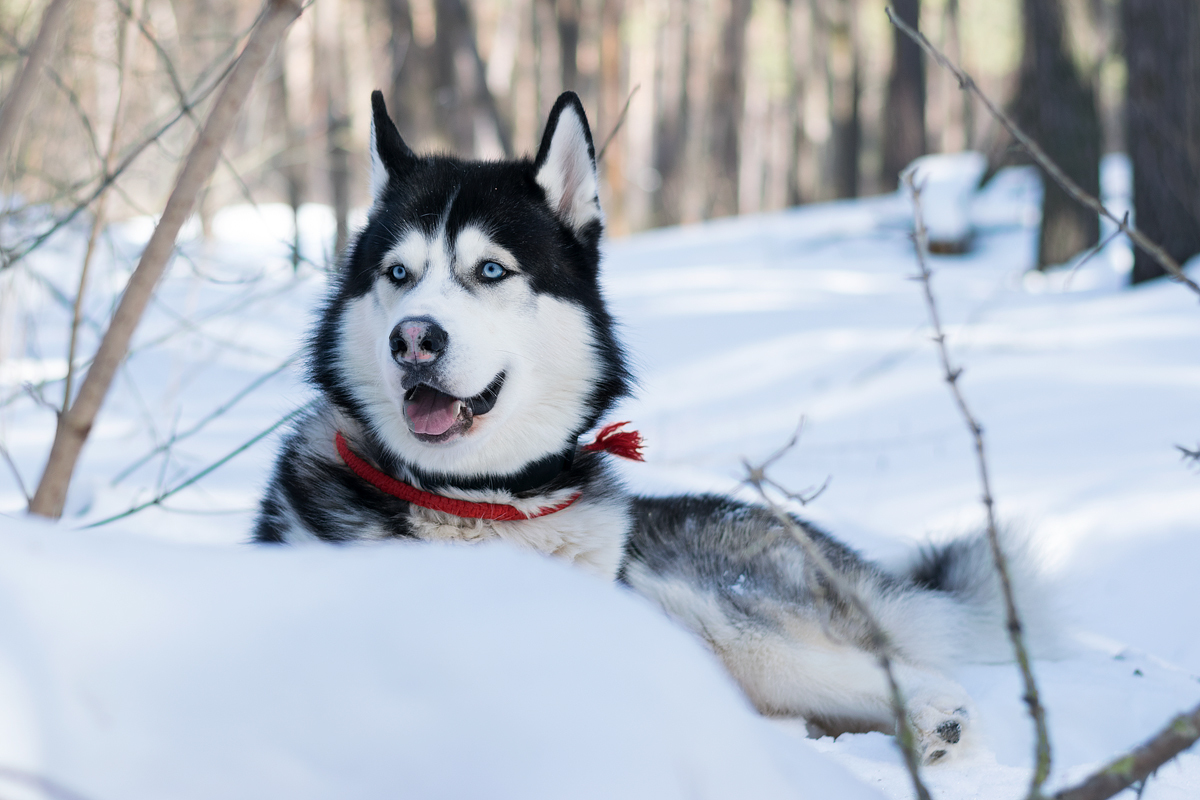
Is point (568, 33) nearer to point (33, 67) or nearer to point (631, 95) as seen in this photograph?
point (631, 95)

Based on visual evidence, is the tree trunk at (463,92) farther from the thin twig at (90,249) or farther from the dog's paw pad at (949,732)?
the dog's paw pad at (949,732)

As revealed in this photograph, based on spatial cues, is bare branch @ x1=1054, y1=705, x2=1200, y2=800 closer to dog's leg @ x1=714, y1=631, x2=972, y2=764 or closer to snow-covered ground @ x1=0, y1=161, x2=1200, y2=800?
snow-covered ground @ x1=0, y1=161, x2=1200, y2=800

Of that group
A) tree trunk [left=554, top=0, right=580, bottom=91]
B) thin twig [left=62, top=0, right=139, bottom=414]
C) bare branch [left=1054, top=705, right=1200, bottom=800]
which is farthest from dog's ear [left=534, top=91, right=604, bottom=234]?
tree trunk [left=554, top=0, right=580, bottom=91]

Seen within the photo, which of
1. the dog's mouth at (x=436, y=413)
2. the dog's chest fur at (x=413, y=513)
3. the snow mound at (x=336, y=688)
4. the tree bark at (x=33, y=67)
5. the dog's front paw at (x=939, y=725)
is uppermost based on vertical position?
the tree bark at (x=33, y=67)

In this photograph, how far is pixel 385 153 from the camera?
2.44 metres

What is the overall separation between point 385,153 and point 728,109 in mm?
19052

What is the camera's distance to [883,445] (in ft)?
15.9

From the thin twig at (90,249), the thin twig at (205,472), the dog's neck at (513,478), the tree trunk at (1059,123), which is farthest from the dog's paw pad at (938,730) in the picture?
the tree trunk at (1059,123)

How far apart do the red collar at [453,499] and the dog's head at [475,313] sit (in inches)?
2.5

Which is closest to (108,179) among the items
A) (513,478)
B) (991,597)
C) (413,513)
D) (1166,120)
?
(413,513)

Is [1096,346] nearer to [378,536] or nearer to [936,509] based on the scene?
[936,509]

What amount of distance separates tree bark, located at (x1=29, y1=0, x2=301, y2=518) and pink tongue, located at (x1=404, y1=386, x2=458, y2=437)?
0.63 meters

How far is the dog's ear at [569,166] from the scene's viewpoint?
2.37 meters

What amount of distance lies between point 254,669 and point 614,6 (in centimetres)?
1881
